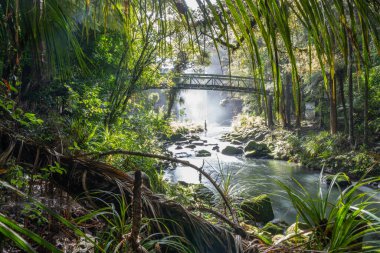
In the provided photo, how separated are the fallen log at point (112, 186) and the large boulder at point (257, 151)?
1401 centimetres

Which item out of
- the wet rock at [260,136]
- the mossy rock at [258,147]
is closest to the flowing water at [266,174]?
the mossy rock at [258,147]

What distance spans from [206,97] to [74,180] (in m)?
47.8

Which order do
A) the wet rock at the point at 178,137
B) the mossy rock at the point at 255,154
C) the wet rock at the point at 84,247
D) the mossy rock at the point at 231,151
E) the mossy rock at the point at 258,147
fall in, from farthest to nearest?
the wet rock at the point at 178,137 < the mossy rock at the point at 231,151 < the mossy rock at the point at 258,147 < the mossy rock at the point at 255,154 < the wet rock at the point at 84,247

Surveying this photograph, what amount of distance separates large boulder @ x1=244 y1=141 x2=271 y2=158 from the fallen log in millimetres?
14005

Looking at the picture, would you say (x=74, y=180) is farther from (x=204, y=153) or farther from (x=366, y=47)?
(x=204, y=153)

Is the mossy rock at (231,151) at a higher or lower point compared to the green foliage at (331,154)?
lower

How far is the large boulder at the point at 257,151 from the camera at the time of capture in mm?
14672

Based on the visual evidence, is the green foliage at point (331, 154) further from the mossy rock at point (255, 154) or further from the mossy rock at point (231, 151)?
the mossy rock at point (231, 151)

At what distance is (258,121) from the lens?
2283 centimetres

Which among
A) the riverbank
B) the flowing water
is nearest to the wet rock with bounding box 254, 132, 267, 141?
the riverbank

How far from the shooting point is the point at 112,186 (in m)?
1.00

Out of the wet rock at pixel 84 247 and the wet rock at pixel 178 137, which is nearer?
the wet rock at pixel 84 247

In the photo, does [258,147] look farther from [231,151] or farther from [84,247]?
[84,247]

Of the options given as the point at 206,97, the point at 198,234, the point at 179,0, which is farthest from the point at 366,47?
the point at 206,97
